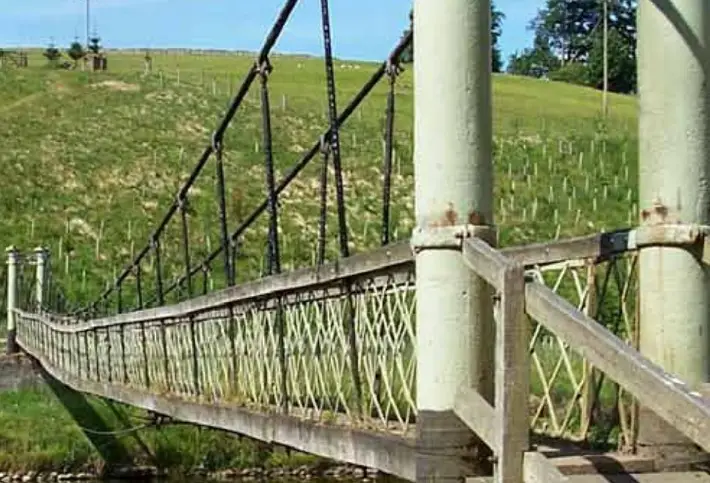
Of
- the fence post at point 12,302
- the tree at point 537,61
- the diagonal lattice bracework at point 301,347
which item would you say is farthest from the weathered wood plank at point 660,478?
the tree at point 537,61

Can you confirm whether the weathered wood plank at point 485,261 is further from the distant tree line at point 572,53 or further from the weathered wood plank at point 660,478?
the distant tree line at point 572,53

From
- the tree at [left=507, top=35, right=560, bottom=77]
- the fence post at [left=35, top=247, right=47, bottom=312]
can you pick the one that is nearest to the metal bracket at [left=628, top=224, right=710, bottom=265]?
the fence post at [left=35, top=247, right=47, bottom=312]

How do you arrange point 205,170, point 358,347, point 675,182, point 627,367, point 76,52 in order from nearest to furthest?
point 627,367 < point 675,182 < point 358,347 < point 205,170 < point 76,52

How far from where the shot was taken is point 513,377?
3375 mm

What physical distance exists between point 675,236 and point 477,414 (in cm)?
100

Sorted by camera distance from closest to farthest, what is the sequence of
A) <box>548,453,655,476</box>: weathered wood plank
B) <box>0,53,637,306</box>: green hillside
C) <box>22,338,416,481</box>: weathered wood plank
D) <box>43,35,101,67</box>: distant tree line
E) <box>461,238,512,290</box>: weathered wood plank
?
<box>461,238,512,290</box>: weathered wood plank, <box>548,453,655,476</box>: weathered wood plank, <box>22,338,416,481</box>: weathered wood plank, <box>0,53,637,306</box>: green hillside, <box>43,35,101,67</box>: distant tree line

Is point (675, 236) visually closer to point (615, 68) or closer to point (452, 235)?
point (452, 235)

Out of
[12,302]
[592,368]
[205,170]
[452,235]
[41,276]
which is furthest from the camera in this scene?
[205,170]

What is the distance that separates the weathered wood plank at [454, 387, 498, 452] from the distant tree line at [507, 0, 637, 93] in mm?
56026

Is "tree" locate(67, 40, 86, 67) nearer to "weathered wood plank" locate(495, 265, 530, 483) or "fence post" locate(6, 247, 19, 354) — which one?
"fence post" locate(6, 247, 19, 354)

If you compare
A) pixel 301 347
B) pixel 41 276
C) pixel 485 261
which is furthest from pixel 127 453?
pixel 485 261

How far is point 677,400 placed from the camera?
2.67m

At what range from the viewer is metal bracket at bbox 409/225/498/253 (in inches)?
153

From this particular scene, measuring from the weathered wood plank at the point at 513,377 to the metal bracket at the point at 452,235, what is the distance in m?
0.48
